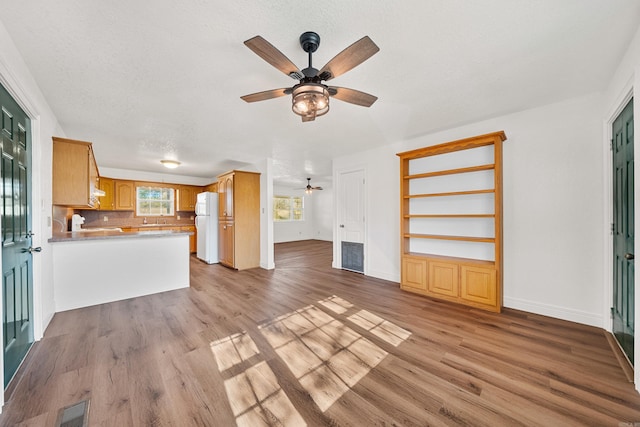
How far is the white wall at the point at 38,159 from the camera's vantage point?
1.75 m

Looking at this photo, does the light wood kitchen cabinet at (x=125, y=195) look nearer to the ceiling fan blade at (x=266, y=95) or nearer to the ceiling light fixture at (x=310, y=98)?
the ceiling fan blade at (x=266, y=95)

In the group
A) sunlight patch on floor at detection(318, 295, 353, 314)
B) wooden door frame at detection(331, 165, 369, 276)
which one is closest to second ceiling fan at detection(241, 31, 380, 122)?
sunlight patch on floor at detection(318, 295, 353, 314)

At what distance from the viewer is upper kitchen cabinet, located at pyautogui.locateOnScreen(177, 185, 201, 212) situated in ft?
24.1

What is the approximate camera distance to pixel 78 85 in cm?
237

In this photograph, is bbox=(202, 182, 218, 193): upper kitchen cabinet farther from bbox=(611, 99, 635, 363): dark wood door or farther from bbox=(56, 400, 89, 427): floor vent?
bbox=(611, 99, 635, 363): dark wood door

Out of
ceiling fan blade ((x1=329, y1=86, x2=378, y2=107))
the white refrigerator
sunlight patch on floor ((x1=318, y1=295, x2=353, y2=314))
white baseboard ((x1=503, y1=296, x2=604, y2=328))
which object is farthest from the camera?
the white refrigerator

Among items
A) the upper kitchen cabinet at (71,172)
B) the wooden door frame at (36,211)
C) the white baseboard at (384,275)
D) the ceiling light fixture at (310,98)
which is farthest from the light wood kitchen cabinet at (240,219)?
the ceiling light fixture at (310,98)

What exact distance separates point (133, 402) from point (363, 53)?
270cm

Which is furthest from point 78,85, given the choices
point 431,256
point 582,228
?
point 582,228

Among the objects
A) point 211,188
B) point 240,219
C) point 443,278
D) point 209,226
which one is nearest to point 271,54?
point 443,278

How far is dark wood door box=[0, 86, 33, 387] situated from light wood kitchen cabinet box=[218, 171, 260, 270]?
3.26m

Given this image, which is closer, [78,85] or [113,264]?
[78,85]

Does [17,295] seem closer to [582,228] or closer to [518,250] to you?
[518,250]

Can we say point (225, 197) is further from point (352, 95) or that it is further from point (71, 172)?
point (352, 95)
